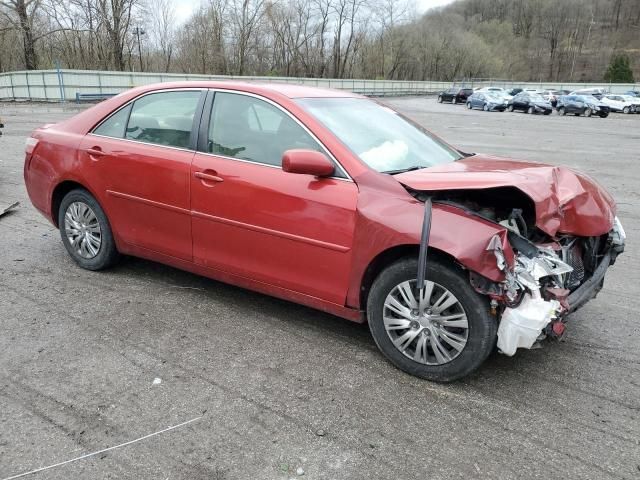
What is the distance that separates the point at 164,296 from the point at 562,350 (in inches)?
114

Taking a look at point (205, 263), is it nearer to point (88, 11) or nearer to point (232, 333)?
point (232, 333)

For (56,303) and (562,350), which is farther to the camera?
(56,303)

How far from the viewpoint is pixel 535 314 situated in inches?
113

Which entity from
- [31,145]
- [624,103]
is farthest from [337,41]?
[31,145]

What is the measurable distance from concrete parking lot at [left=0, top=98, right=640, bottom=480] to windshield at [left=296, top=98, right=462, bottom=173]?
1.20m

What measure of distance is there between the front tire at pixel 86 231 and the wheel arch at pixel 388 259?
2.35 meters

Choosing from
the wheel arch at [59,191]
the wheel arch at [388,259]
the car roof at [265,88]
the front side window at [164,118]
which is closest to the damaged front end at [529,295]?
the wheel arch at [388,259]

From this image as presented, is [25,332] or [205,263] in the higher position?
[205,263]

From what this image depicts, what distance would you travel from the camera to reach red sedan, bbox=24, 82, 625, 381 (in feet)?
9.80

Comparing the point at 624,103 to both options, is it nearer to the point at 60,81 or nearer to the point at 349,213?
the point at 60,81

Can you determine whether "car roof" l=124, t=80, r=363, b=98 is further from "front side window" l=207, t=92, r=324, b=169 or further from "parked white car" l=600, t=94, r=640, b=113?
"parked white car" l=600, t=94, r=640, b=113

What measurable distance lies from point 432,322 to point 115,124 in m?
3.03

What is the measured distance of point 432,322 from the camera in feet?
10.2

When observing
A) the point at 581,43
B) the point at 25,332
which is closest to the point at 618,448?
the point at 25,332
